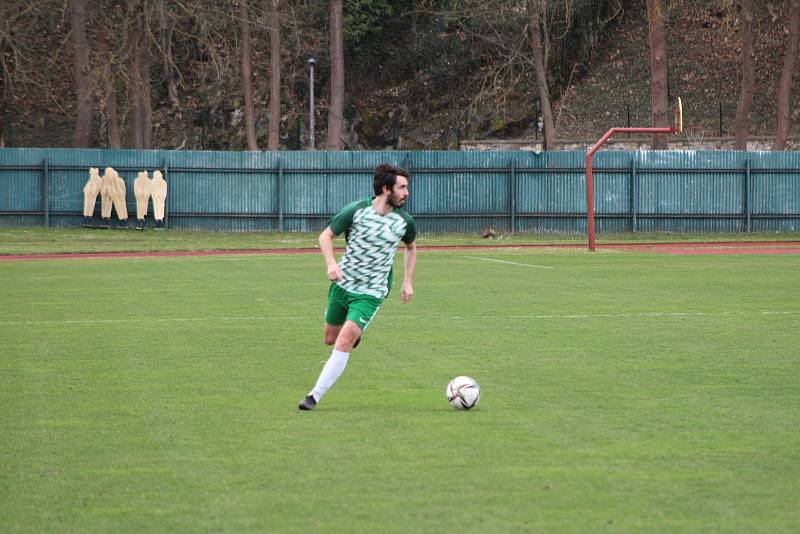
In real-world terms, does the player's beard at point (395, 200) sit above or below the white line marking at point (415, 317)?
above

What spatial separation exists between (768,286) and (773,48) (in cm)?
3977

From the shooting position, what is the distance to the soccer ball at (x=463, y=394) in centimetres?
→ 905

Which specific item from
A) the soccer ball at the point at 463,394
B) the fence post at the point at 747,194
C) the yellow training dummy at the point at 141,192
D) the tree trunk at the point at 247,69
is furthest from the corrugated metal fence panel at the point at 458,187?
the soccer ball at the point at 463,394

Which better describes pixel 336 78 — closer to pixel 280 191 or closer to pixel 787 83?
pixel 280 191

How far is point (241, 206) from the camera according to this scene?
3841 centimetres

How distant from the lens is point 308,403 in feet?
30.2

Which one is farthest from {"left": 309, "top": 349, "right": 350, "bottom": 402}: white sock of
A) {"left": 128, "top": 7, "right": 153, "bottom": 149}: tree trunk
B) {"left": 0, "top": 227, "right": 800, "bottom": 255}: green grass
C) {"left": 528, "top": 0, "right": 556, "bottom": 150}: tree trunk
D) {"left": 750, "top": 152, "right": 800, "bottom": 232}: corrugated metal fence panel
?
{"left": 528, "top": 0, "right": 556, "bottom": 150}: tree trunk

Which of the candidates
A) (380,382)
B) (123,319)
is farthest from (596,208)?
(380,382)

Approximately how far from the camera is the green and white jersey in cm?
952

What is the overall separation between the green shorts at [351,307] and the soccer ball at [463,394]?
0.85m

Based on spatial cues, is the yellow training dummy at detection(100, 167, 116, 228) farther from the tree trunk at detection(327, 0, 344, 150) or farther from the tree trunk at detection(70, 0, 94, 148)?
the tree trunk at detection(327, 0, 344, 150)

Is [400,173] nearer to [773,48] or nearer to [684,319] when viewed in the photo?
[684,319]

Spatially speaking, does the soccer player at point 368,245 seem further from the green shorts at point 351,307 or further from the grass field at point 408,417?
the grass field at point 408,417

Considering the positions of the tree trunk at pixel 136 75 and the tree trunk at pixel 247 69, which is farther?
the tree trunk at pixel 247 69
